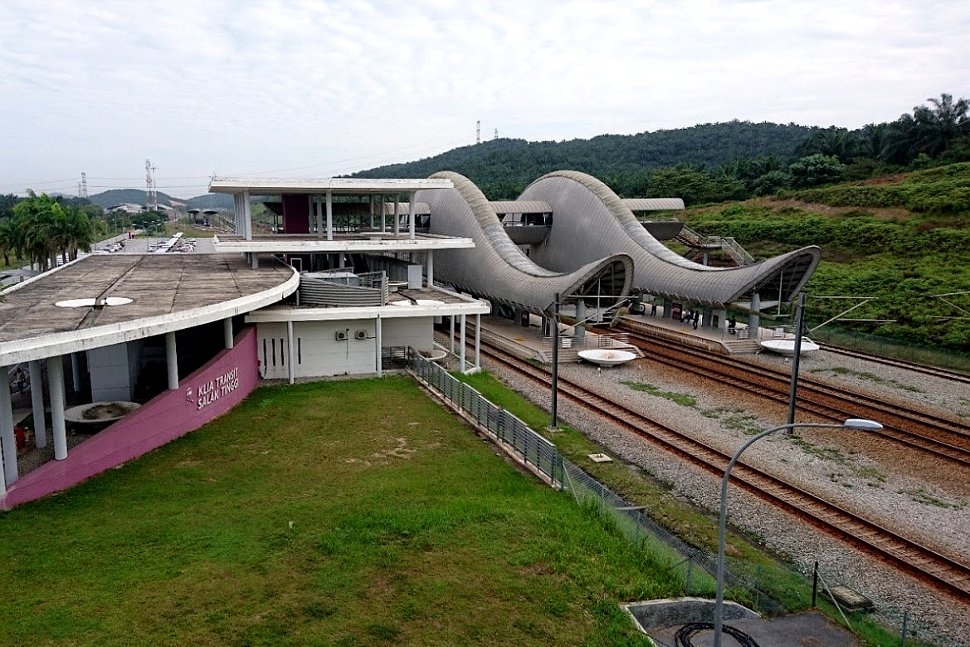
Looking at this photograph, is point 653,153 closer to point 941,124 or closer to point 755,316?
point 941,124

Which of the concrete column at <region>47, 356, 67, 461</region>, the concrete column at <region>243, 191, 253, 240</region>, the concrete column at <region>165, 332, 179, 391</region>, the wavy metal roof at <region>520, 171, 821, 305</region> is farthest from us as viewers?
the wavy metal roof at <region>520, 171, 821, 305</region>

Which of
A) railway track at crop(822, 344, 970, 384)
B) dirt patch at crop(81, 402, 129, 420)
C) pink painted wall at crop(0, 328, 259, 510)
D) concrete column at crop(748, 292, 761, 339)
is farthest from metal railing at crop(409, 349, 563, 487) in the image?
railway track at crop(822, 344, 970, 384)

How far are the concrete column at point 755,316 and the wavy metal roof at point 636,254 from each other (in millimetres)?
496

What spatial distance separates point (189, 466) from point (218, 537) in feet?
17.2

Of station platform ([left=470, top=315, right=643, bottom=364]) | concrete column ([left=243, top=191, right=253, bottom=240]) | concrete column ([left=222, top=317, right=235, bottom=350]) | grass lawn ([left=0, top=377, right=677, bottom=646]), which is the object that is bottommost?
station platform ([left=470, top=315, right=643, bottom=364])

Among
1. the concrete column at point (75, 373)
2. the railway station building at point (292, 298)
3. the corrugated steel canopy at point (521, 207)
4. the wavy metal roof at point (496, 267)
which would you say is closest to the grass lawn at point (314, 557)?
the railway station building at point (292, 298)

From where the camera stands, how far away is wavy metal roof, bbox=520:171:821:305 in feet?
132

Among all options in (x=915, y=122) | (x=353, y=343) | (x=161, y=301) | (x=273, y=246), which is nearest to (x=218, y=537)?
(x=161, y=301)

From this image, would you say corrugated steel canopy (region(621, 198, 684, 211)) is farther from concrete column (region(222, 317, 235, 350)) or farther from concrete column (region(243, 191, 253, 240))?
concrete column (region(222, 317, 235, 350))

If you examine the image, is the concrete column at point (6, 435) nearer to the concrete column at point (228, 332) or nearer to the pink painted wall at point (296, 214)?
the concrete column at point (228, 332)

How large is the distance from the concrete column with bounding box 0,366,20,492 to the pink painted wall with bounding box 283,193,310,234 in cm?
2674

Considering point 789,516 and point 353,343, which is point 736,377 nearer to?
point 789,516

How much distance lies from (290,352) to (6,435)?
44.3 ft

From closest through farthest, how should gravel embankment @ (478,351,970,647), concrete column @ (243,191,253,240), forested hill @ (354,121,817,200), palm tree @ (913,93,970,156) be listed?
gravel embankment @ (478,351,970,647), concrete column @ (243,191,253,240), palm tree @ (913,93,970,156), forested hill @ (354,121,817,200)
